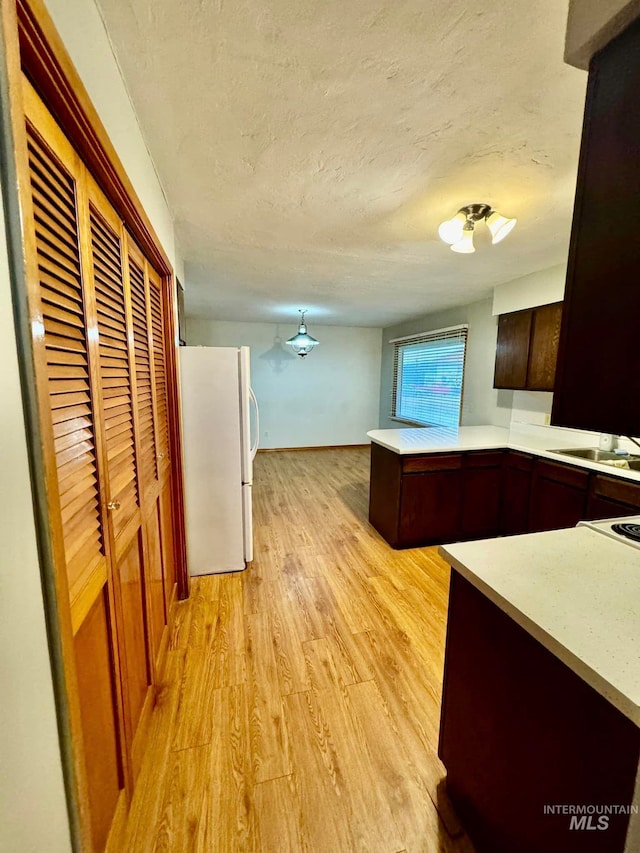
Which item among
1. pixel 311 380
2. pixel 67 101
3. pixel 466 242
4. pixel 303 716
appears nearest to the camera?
pixel 67 101

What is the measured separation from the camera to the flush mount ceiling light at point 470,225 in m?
1.73

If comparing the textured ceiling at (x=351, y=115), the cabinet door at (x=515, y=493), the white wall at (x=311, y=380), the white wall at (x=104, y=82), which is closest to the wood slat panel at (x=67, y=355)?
the white wall at (x=104, y=82)

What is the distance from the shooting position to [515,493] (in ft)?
9.02

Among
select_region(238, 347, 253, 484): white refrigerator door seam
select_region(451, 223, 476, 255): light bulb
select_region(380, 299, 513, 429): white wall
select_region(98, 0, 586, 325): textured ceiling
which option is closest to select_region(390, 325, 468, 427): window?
select_region(380, 299, 513, 429): white wall

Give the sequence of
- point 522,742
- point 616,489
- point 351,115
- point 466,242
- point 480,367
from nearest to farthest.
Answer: point 522,742 < point 351,115 < point 466,242 < point 616,489 < point 480,367

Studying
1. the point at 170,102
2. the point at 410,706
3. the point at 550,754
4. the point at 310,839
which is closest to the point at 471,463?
the point at 410,706

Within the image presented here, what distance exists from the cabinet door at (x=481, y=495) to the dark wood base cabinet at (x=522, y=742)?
187 centimetres

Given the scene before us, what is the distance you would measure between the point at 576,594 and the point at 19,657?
1.15 meters

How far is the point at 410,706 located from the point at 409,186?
239 centimetres

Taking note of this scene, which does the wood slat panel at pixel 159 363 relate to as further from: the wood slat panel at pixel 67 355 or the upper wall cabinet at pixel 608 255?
the upper wall cabinet at pixel 608 255

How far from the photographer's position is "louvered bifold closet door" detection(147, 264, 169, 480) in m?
1.66

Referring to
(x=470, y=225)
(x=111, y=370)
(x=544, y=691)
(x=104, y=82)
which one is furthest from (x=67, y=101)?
(x=470, y=225)

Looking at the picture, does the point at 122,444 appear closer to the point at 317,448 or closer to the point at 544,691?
the point at 544,691

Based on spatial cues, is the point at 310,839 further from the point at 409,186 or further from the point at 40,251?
the point at 409,186
